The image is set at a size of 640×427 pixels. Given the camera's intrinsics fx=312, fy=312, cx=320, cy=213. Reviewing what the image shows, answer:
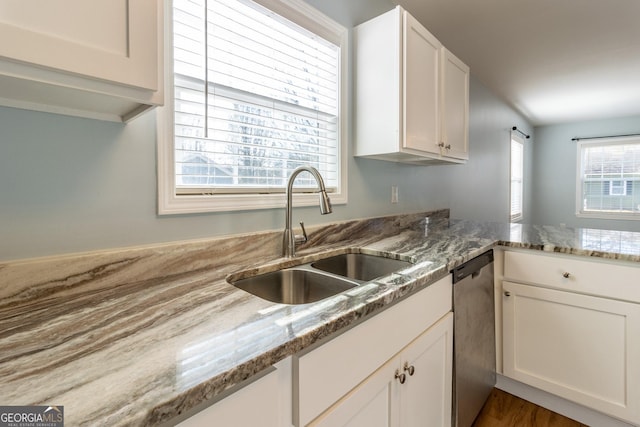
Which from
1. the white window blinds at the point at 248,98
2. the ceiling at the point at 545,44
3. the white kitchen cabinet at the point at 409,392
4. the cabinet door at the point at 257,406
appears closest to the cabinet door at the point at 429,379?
the white kitchen cabinet at the point at 409,392

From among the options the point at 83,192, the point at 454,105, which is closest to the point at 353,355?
the point at 83,192

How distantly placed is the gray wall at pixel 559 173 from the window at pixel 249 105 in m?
6.27

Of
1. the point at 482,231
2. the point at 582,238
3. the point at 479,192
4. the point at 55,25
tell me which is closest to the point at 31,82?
the point at 55,25

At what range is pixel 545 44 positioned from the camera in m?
2.81

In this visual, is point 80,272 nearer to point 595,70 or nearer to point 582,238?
point 582,238

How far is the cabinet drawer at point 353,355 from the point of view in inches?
27.1

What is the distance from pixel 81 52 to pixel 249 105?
31.1 inches

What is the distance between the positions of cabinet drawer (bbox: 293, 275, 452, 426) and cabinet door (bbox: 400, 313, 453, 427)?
55 millimetres

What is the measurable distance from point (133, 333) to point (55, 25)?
60 cm

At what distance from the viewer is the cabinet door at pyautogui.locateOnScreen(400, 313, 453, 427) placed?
41.3 inches

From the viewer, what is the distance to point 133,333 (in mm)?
632

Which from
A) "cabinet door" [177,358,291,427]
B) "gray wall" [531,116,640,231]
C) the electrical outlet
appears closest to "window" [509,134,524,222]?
"gray wall" [531,116,640,231]

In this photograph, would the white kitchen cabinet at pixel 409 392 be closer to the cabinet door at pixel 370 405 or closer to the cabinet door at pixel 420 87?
the cabinet door at pixel 370 405

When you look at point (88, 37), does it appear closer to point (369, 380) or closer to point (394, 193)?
point (369, 380)
